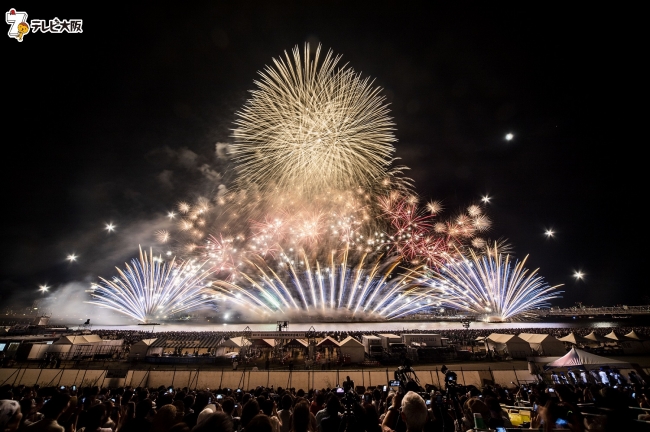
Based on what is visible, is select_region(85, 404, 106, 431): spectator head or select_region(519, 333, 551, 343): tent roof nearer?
select_region(85, 404, 106, 431): spectator head

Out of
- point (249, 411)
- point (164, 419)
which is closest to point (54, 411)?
point (164, 419)

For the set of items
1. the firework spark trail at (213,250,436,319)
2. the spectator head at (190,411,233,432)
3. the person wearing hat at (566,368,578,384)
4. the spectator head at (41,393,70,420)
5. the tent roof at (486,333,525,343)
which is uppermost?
the firework spark trail at (213,250,436,319)

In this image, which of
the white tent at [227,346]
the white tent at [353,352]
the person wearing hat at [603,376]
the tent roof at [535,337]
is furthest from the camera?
the white tent at [227,346]

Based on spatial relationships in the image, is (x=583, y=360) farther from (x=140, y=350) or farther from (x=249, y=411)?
(x=140, y=350)

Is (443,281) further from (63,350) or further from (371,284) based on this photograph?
(63,350)

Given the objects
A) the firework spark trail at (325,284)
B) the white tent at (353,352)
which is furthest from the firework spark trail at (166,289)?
the white tent at (353,352)

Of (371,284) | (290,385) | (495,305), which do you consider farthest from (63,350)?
(495,305)

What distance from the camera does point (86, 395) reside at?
367 inches

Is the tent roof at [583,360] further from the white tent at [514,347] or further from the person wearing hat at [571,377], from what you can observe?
the white tent at [514,347]

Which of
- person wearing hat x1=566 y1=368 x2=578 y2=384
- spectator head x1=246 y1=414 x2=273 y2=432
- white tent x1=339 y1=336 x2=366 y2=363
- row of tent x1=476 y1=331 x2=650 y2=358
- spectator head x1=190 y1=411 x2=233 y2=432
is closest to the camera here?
spectator head x1=190 y1=411 x2=233 y2=432

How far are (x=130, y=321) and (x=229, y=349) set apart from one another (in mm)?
67178

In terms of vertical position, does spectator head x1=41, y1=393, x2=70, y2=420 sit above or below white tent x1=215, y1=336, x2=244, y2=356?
below

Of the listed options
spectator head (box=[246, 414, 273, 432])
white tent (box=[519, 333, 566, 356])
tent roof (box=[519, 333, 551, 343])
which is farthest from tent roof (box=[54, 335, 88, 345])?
white tent (box=[519, 333, 566, 356])

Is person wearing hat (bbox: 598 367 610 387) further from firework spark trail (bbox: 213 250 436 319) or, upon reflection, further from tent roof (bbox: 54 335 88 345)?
tent roof (bbox: 54 335 88 345)
